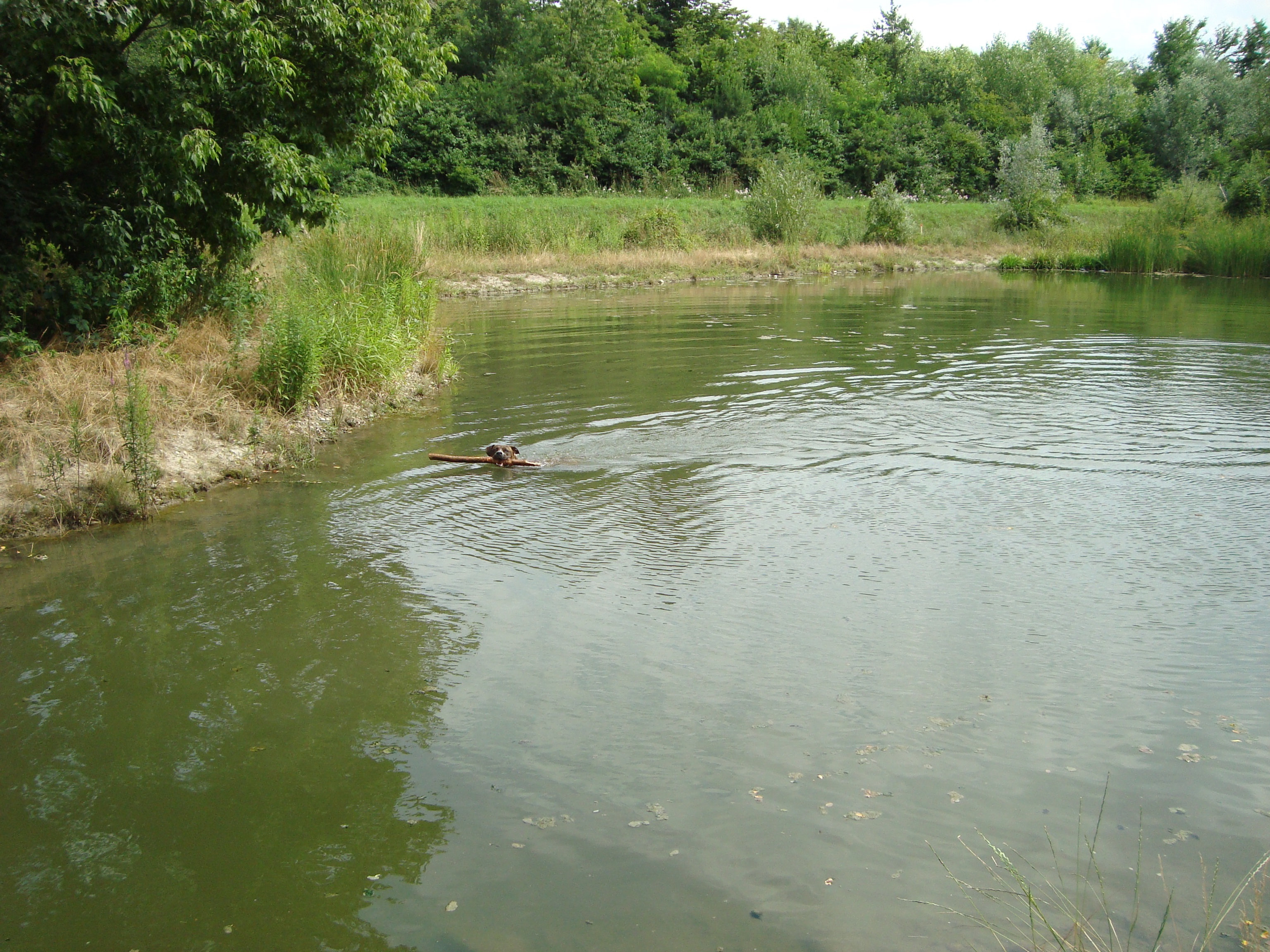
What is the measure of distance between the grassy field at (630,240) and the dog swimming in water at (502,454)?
824 centimetres

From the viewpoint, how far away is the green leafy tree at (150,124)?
8992mm

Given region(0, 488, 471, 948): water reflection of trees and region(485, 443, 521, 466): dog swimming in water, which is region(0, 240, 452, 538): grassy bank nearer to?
region(0, 488, 471, 948): water reflection of trees

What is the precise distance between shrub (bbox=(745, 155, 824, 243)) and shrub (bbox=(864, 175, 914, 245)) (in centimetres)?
379

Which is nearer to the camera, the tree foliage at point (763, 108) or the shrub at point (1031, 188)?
the shrub at point (1031, 188)

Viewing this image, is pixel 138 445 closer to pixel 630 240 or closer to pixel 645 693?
pixel 645 693

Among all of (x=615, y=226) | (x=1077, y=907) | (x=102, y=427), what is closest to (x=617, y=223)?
(x=615, y=226)

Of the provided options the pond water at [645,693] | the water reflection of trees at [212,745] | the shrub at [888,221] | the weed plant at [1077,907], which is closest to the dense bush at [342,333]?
the pond water at [645,693]

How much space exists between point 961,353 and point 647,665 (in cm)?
1251

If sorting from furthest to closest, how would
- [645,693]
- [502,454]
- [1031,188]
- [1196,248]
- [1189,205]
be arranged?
[1031,188]
[1189,205]
[1196,248]
[502,454]
[645,693]

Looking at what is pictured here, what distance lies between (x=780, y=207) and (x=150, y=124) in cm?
3140

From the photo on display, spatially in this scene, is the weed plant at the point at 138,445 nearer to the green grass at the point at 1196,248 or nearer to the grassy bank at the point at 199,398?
the grassy bank at the point at 199,398

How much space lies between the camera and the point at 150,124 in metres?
9.77

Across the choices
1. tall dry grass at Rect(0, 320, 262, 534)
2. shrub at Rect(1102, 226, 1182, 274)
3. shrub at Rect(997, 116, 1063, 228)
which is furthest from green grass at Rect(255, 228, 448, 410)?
shrub at Rect(997, 116, 1063, 228)

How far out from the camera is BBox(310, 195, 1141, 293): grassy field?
28.4 meters
